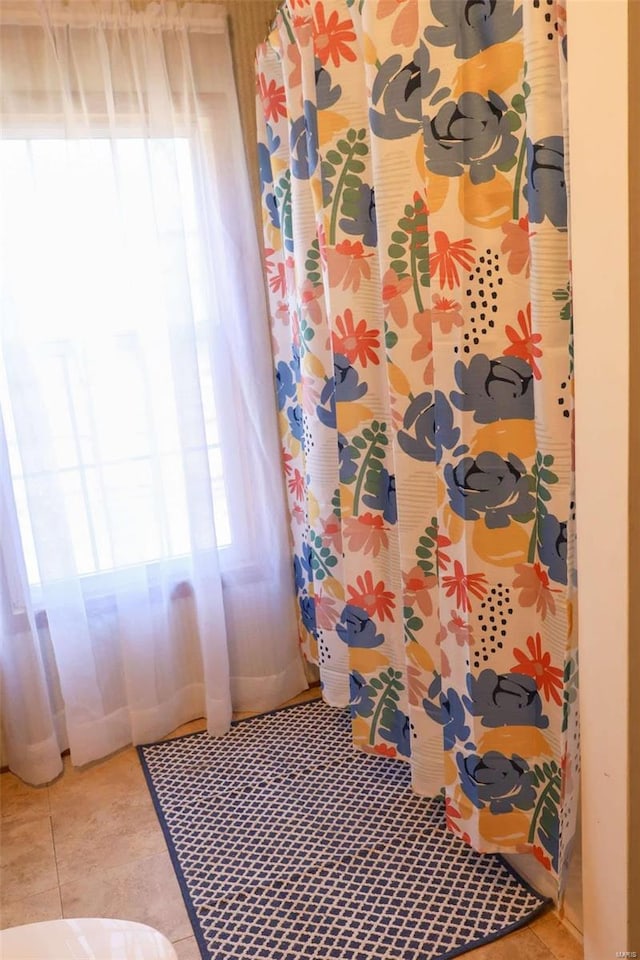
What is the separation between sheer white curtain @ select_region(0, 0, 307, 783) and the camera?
86.0 inches

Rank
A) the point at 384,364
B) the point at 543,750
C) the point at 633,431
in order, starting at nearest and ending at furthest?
the point at 633,431 < the point at 543,750 < the point at 384,364

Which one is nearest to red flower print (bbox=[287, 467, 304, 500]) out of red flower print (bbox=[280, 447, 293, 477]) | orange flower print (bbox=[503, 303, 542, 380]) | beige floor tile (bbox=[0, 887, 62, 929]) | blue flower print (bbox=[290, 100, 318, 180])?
red flower print (bbox=[280, 447, 293, 477])

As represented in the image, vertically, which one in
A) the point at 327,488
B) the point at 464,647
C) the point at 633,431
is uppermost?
the point at 633,431

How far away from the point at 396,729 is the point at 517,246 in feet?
4.17

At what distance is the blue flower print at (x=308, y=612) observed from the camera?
8.45 ft

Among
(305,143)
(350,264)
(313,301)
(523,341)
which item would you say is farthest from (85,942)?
(305,143)

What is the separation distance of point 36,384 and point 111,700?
3.33ft

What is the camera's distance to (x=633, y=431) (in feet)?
3.85

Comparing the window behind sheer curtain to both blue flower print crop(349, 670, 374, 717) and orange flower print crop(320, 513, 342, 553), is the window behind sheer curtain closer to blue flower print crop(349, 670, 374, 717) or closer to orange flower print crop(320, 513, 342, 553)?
orange flower print crop(320, 513, 342, 553)

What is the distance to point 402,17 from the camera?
1.52 meters

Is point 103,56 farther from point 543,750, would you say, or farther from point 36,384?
point 543,750

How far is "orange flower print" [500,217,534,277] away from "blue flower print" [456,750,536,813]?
38.7 inches

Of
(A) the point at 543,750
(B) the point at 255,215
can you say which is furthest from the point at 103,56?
(A) the point at 543,750

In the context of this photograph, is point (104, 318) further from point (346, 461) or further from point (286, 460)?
point (346, 461)
